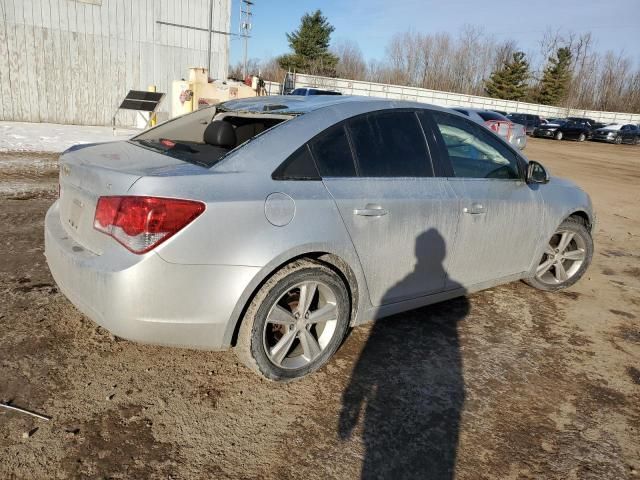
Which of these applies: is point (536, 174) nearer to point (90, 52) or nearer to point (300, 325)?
point (300, 325)

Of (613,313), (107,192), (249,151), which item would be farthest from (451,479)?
(613,313)

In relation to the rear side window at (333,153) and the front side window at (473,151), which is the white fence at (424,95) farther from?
the rear side window at (333,153)

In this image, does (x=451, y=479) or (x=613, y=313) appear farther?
(x=613, y=313)

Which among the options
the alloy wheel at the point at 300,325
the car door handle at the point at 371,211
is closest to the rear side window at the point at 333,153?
the car door handle at the point at 371,211

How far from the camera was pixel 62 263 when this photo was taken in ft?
8.83

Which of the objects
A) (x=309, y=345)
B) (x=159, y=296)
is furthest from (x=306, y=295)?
(x=159, y=296)

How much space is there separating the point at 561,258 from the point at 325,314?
8.98ft

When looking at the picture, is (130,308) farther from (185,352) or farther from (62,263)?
(185,352)

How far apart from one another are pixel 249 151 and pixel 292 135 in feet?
0.92

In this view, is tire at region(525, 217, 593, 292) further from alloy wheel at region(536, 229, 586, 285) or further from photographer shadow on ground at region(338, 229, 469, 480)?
photographer shadow on ground at region(338, 229, 469, 480)

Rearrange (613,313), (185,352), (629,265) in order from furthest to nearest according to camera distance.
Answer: (629,265), (613,313), (185,352)

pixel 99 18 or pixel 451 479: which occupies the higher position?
pixel 99 18

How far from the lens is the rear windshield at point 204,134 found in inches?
112

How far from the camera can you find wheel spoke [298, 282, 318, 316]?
274 centimetres
